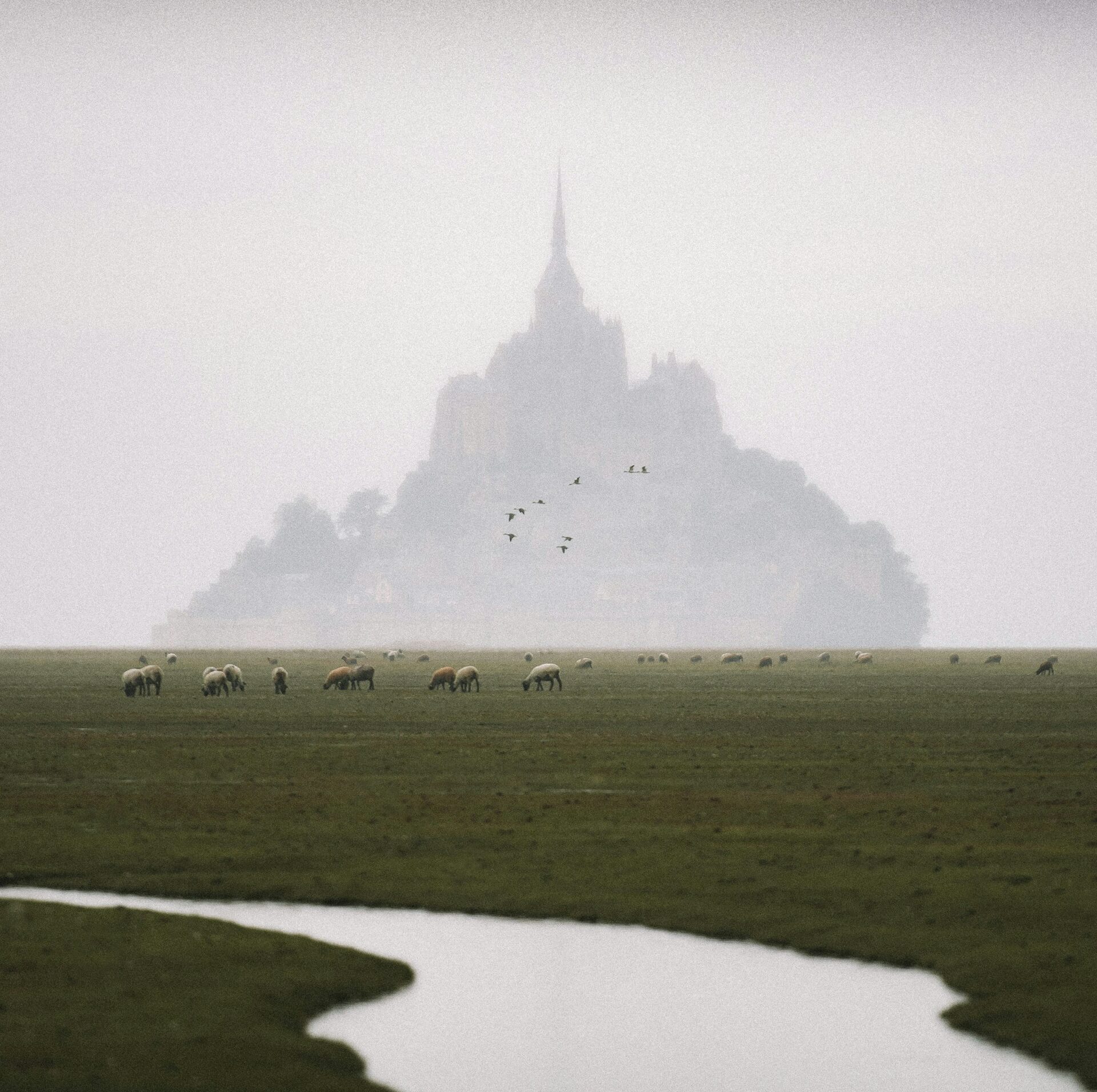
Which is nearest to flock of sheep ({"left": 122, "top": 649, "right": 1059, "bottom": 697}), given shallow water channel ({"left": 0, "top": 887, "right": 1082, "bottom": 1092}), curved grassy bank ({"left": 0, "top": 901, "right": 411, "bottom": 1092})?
curved grassy bank ({"left": 0, "top": 901, "right": 411, "bottom": 1092})

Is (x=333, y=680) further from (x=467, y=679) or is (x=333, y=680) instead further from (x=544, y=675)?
(x=544, y=675)

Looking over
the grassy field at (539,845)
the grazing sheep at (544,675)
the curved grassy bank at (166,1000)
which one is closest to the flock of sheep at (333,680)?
the grazing sheep at (544,675)

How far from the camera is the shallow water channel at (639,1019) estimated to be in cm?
1367

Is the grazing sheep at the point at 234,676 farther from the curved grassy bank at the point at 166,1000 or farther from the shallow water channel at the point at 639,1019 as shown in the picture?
the shallow water channel at the point at 639,1019

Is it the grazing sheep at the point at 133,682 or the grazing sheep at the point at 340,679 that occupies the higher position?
the grazing sheep at the point at 340,679

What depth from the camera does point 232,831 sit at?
26406 mm

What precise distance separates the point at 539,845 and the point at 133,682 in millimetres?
52442

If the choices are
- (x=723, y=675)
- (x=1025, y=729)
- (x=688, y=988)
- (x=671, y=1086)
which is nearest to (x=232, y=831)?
(x=688, y=988)

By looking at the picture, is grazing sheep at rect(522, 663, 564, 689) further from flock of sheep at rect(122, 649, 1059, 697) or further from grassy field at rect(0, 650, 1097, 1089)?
grassy field at rect(0, 650, 1097, 1089)

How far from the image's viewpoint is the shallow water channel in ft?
44.9

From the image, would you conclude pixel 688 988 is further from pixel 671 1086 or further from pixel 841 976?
pixel 671 1086

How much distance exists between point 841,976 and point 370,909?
6257 mm

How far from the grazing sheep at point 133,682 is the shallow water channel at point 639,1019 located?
5605 centimetres

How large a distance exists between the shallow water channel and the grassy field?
48cm
